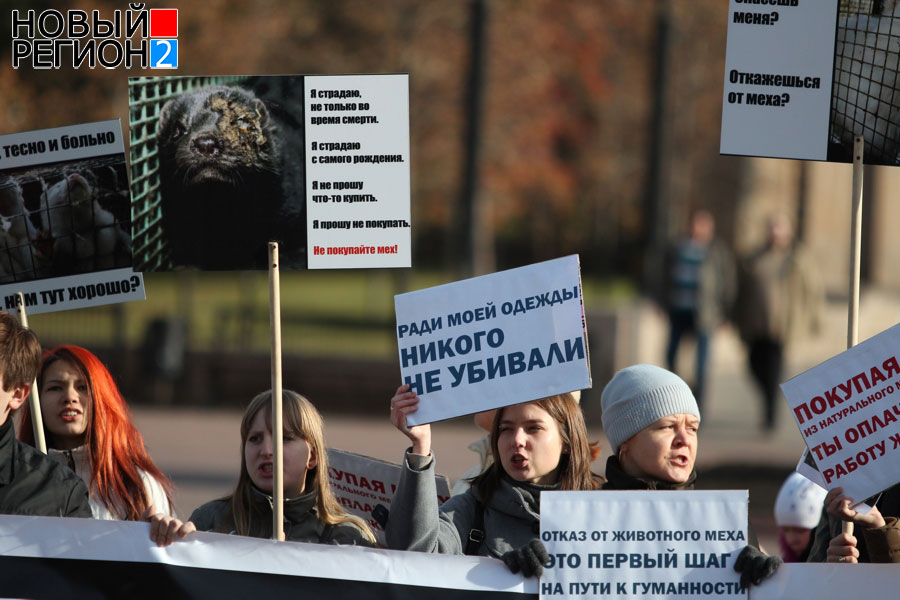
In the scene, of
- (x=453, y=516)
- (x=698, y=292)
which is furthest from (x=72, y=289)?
(x=698, y=292)

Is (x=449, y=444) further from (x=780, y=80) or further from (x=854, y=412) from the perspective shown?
(x=854, y=412)

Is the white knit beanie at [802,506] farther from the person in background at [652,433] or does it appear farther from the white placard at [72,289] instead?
the white placard at [72,289]

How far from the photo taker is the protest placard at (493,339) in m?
3.65

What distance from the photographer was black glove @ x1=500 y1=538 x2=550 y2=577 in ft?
11.2

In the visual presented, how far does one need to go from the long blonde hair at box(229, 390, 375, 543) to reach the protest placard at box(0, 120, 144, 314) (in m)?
0.77

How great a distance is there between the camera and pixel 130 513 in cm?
420

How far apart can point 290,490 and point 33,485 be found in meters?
0.76

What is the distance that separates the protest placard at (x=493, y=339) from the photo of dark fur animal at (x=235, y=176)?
63cm

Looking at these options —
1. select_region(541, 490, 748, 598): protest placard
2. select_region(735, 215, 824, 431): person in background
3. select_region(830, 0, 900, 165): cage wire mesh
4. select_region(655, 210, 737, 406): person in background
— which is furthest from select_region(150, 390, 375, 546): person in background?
select_region(655, 210, 737, 406): person in background

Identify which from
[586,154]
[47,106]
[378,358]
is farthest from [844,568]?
[586,154]

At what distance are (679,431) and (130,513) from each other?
1.77 m

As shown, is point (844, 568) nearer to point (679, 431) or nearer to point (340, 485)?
point (679, 431)

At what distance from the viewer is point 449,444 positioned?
1290 cm

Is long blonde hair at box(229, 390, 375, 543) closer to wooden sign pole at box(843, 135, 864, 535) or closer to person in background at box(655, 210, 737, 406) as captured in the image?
wooden sign pole at box(843, 135, 864, 535)
